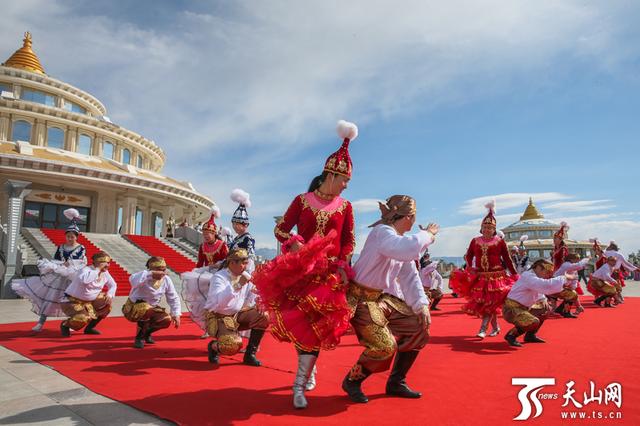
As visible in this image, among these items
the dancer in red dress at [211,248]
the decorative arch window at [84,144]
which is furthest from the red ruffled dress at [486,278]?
the decorative arch window at [84,144]

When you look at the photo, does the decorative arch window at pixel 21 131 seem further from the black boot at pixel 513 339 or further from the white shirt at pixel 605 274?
the white shirt at pixel 605 274

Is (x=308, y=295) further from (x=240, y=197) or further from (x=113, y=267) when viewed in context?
(x=113, y=267)

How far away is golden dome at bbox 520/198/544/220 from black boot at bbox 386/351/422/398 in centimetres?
6503

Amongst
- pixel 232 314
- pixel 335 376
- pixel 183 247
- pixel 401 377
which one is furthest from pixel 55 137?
pixel 401 377

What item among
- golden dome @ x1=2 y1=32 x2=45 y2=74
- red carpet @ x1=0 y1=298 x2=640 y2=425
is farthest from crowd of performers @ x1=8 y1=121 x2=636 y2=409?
golden dome @ x1=2 y1=32 x2=45 y2=74

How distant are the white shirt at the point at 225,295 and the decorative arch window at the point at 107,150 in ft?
90.5

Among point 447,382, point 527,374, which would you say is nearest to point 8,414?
point 447,382

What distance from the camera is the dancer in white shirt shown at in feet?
18.5

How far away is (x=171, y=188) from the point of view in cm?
2698

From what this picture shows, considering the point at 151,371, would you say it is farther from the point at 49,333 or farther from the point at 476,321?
the point at 476,321

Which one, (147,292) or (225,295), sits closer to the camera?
(225,295)

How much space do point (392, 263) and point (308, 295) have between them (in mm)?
771

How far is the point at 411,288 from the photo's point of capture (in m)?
3.46

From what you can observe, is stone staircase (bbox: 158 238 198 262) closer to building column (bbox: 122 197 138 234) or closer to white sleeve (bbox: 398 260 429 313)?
building column (bbox: 122 197 138 234)
